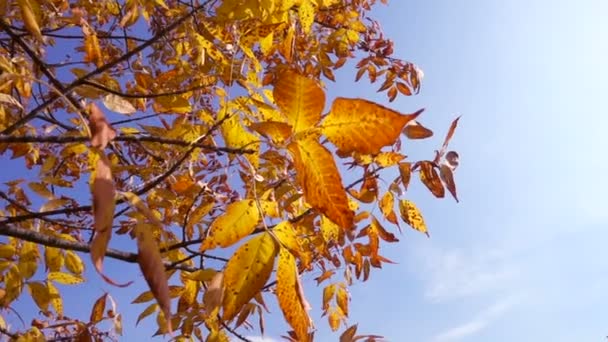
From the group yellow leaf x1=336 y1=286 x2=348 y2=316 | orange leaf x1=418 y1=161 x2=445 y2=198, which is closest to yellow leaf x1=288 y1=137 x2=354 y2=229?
orange leaf x1=418 y1=161 x2=445 y2=198

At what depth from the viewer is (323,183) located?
745 millimetres

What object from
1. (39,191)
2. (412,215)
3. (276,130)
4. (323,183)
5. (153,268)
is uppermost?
(39,191)

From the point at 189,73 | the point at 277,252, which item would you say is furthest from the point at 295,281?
the point at 189,73

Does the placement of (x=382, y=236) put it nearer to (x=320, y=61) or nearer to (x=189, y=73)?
(x=189, y=73)

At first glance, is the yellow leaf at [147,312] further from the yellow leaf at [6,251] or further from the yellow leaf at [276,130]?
the yellow leaf at [276,130]

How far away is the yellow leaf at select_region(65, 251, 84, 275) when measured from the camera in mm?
2105

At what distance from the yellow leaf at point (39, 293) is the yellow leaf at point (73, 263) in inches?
4.9

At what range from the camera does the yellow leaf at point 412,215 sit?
1.77 meters

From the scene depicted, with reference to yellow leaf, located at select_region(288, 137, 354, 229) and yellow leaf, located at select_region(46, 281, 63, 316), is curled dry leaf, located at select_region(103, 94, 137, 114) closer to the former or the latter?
yellow leaf, located at select_region(288, 137, 354, 229)

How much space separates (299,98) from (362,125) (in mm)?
111

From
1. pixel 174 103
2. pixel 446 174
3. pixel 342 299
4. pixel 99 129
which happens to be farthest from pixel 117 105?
pixel 342 299

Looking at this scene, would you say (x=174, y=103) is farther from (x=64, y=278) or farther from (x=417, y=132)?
(x=417, y=132)

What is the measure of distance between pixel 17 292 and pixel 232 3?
1.48m

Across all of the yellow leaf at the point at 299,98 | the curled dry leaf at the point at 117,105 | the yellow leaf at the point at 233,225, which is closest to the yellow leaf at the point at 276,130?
the yellow leaf at the point at 299,98
